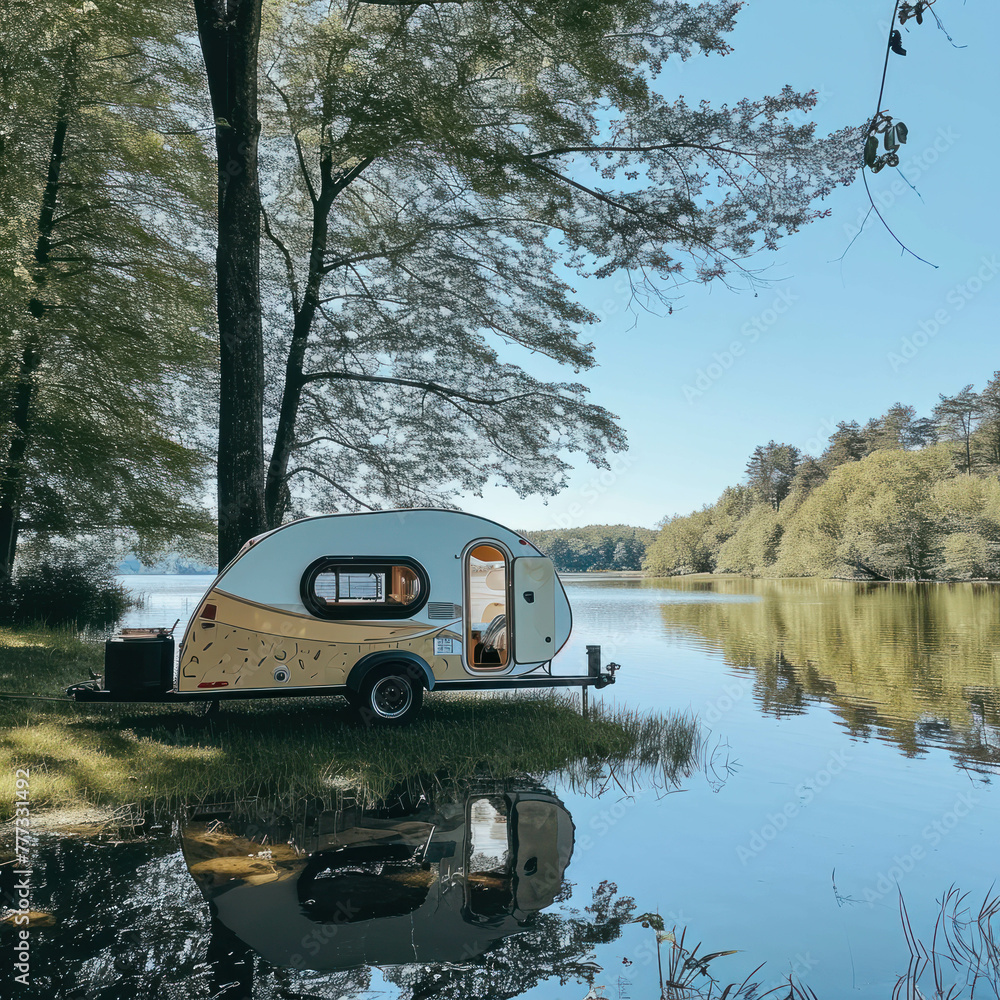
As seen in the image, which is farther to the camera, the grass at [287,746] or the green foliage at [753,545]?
the green foliage at [753,545]

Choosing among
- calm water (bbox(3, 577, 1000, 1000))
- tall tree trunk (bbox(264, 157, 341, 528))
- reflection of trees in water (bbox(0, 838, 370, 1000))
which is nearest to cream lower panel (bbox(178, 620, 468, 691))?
calm water (bbox(3, 577, 1000, 1000))

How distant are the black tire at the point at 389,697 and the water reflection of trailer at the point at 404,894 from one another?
8.13ft

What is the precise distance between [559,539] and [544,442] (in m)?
48.1

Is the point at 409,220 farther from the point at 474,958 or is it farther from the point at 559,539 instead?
the point at 559,539

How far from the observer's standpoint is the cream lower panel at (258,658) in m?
7.57

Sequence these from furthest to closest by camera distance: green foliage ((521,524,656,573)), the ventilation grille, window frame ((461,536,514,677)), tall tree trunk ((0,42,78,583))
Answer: green foliage ((521,524,656,573))
tall tree trunk ((0,42,78,583))
window frame ((461,536,514,677))
the ventilation grille

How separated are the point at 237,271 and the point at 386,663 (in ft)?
19.0

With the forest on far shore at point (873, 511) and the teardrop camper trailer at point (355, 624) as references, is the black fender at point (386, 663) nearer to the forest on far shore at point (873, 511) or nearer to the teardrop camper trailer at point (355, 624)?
the teardrop camper trailer at point (355, 624)

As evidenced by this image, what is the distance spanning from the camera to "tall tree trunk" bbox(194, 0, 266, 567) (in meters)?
9.86

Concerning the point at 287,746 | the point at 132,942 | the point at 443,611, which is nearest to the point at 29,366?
the point at 443,611

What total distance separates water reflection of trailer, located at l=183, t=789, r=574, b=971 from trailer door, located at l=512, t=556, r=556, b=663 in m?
3.18

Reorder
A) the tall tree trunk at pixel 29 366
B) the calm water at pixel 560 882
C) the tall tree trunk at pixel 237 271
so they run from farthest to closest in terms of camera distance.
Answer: the tall tree trunk at pixel 29 366 → the tall tree trunk at pixel 237 271 → the calm water at pixel 560 882

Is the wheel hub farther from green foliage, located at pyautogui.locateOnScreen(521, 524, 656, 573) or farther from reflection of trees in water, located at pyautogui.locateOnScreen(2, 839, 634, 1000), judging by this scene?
green foliage, located at pyautogui.locateOnScreen(521, 524, 656, 573)

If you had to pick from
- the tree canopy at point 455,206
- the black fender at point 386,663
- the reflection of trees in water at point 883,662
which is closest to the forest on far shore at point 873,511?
the reflection of trees in water at point 883,662
